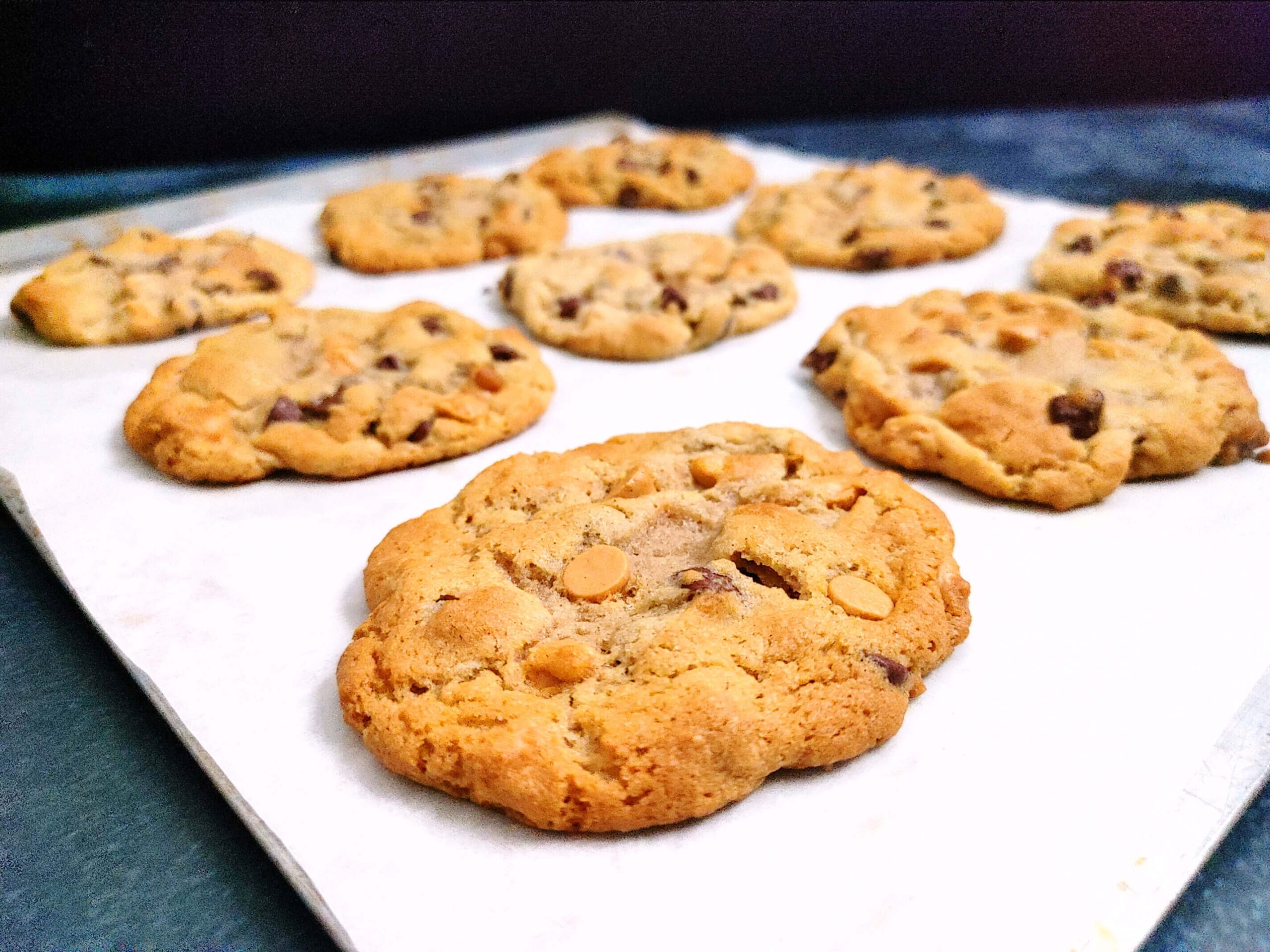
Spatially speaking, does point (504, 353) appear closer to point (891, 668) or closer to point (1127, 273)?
point (891, 668)

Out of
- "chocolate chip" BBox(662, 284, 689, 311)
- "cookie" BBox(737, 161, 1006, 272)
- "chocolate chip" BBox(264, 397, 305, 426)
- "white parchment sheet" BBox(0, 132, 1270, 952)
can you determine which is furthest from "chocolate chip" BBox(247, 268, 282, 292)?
"cookie" BBox(737, 161, 1006, 272)

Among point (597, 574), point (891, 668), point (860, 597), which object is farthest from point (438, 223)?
point (891, 668)

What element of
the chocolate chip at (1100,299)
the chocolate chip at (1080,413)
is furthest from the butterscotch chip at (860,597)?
the chocolate chip at (1100,299)

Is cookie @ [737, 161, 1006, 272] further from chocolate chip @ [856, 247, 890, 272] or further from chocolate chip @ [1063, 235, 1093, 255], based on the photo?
chocolate chip @ [1063, 235, 1093, 255]

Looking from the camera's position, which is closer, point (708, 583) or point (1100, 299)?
point (708, 583)

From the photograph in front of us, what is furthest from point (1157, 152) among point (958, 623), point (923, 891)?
point (923, 891)

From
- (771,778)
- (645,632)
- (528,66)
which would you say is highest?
(528,66)
